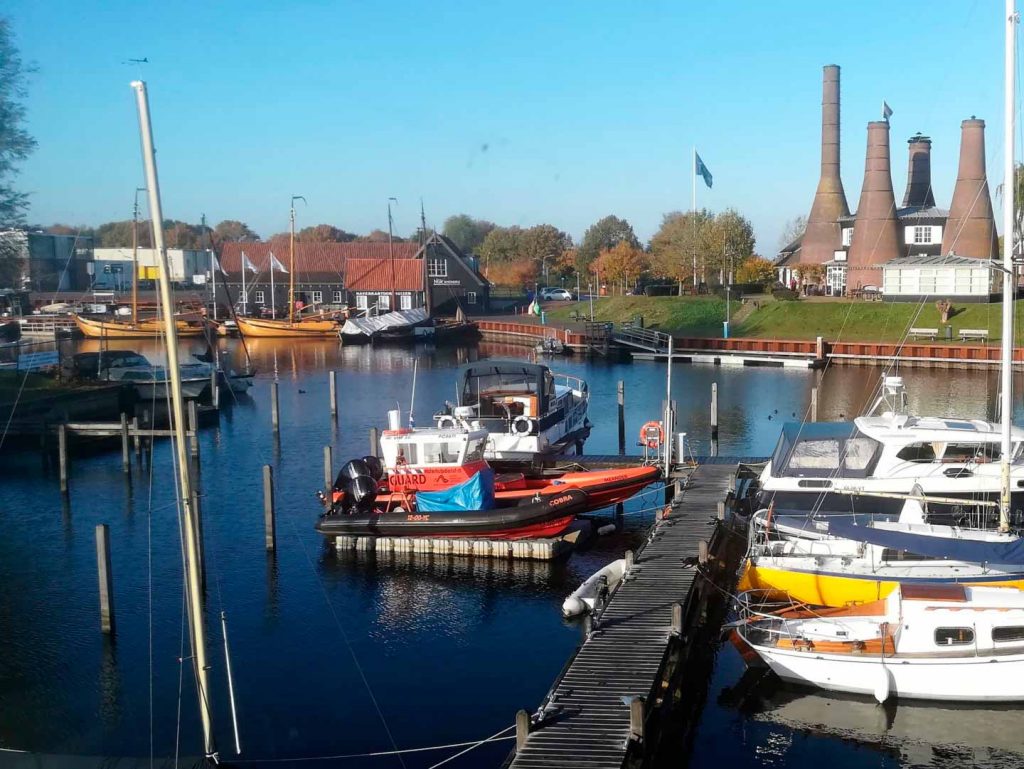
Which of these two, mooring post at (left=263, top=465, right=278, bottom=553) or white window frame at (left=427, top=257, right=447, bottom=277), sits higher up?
white window frame at (left=427, top=257, right=447, bottom=277)

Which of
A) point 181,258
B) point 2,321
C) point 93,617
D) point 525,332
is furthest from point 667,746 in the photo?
point 181,258

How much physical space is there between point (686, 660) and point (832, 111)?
79.8 meters

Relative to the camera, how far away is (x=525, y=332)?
8744 centimetres

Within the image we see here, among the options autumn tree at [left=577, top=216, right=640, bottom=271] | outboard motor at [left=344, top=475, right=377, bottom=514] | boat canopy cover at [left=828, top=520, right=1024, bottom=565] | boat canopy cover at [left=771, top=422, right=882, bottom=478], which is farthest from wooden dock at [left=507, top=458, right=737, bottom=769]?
autumn tree at [left=577, top=216, right=640, bottom=271]

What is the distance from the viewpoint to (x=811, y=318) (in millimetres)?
76250

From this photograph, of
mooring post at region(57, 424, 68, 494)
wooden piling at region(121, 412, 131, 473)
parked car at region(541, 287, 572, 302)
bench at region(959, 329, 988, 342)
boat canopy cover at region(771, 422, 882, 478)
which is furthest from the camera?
parked car at region(541, 287, 572, 302)

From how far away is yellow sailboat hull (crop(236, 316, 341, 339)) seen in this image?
91.9 meters

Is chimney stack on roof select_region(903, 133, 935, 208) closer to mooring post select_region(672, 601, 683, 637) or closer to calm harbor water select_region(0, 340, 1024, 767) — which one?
calm harbor water select_region(0, 340, 1024, 767)

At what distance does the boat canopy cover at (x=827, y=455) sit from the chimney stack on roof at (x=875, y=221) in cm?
6085

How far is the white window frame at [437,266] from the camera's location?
105 meters

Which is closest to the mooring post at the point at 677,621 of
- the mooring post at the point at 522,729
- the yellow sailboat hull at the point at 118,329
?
the mooring post at the point at 522,729

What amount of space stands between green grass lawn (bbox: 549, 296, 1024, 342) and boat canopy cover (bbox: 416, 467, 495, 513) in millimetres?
46262

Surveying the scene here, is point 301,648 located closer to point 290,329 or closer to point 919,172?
point 290,329

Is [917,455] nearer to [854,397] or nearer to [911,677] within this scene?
[911,677]
